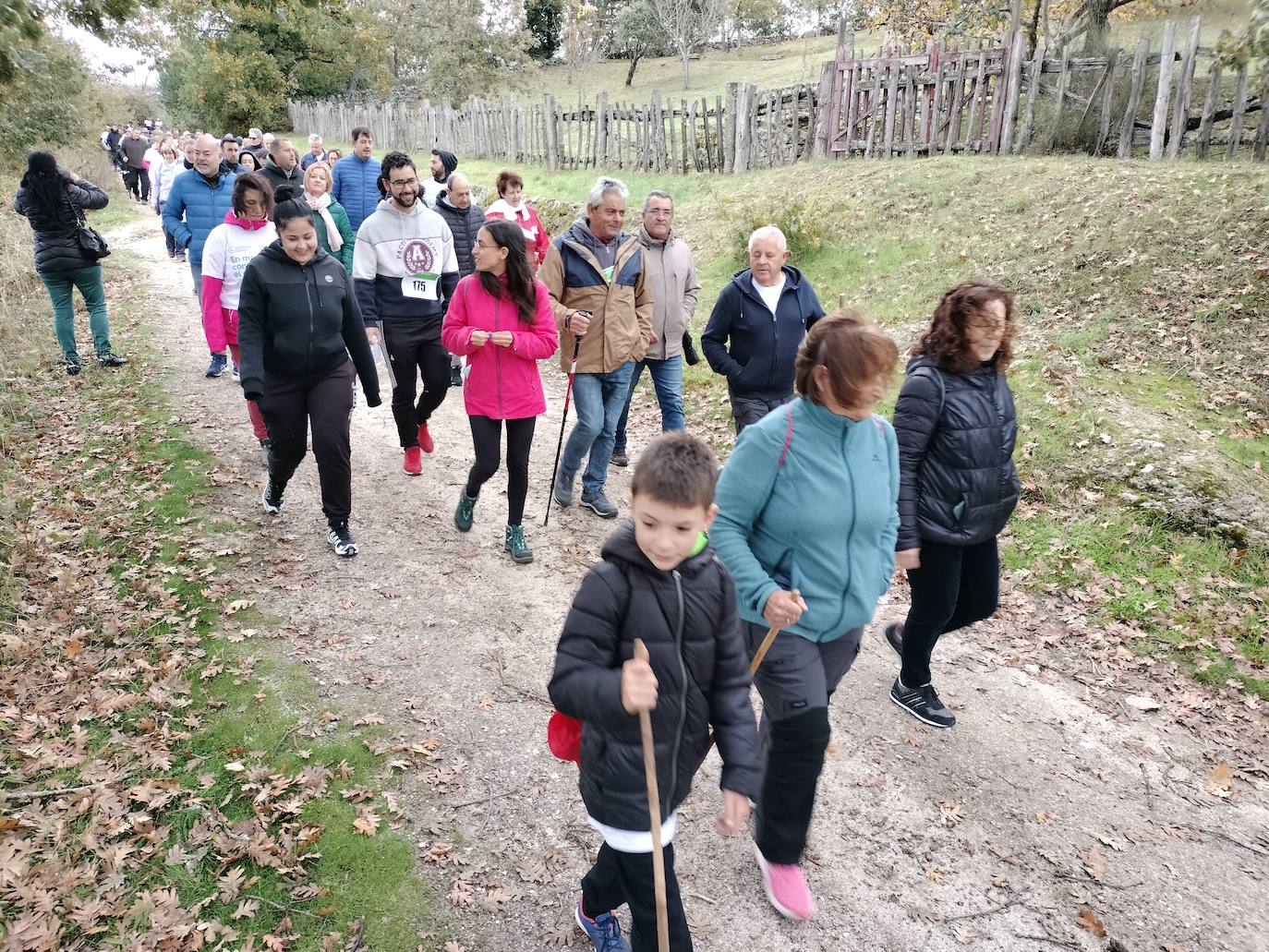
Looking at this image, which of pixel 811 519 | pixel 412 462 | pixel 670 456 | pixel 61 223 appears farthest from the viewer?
pixel 61 223

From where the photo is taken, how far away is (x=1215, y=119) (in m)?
11.5

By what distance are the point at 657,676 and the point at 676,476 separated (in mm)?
603

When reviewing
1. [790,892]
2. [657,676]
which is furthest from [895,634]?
[657,676]

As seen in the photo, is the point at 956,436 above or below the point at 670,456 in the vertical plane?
below

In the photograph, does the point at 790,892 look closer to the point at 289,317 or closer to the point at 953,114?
the point at 289,317

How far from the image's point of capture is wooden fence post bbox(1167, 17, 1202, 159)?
11227mm

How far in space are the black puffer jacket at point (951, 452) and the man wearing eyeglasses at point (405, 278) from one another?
13.5 feet

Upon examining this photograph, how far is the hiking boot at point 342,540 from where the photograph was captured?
19.3 feet

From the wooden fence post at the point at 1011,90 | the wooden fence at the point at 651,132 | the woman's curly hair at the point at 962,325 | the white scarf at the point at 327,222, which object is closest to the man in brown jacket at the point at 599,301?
the woman's curly hair at the point at 962,325

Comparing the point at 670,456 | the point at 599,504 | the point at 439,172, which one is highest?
the point at 439,172

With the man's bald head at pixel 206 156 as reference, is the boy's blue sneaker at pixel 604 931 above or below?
below

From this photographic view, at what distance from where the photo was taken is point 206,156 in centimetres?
879

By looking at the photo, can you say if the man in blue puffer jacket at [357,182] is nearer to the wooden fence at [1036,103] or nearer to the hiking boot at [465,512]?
the hiking boot at [465,512]

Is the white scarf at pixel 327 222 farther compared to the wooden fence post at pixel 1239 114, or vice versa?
the wooden fence post at pixel 1239 114
